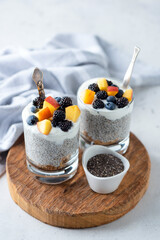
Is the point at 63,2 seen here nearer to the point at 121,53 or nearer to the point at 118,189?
the point at 121,53

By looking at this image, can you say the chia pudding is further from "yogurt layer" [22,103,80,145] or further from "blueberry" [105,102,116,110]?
"blueberry" [105,102,116,110]

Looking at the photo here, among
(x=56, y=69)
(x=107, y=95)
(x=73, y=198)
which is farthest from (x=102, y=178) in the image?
(x=56, y=69)

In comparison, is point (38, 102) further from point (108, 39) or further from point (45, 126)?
point (108, 39)

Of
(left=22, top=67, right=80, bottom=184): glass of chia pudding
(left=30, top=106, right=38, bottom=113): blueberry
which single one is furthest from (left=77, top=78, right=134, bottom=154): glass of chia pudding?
(left=30, top=106, right=38, bottom=113): blueberry

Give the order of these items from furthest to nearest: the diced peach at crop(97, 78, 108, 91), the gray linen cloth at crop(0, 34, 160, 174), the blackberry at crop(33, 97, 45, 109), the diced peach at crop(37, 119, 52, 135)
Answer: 1. the gray linen cloth at crop(0, 34, 160, 174)
2. the diced peach at crop(97, 78, 108, 91)
3. the blackberry at crop(33, 97, 45, 109)
4. the diced peach at crop(37, 119, 52, 135)

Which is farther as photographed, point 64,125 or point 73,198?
point 73,198

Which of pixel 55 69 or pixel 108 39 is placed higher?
pixel 55 69
